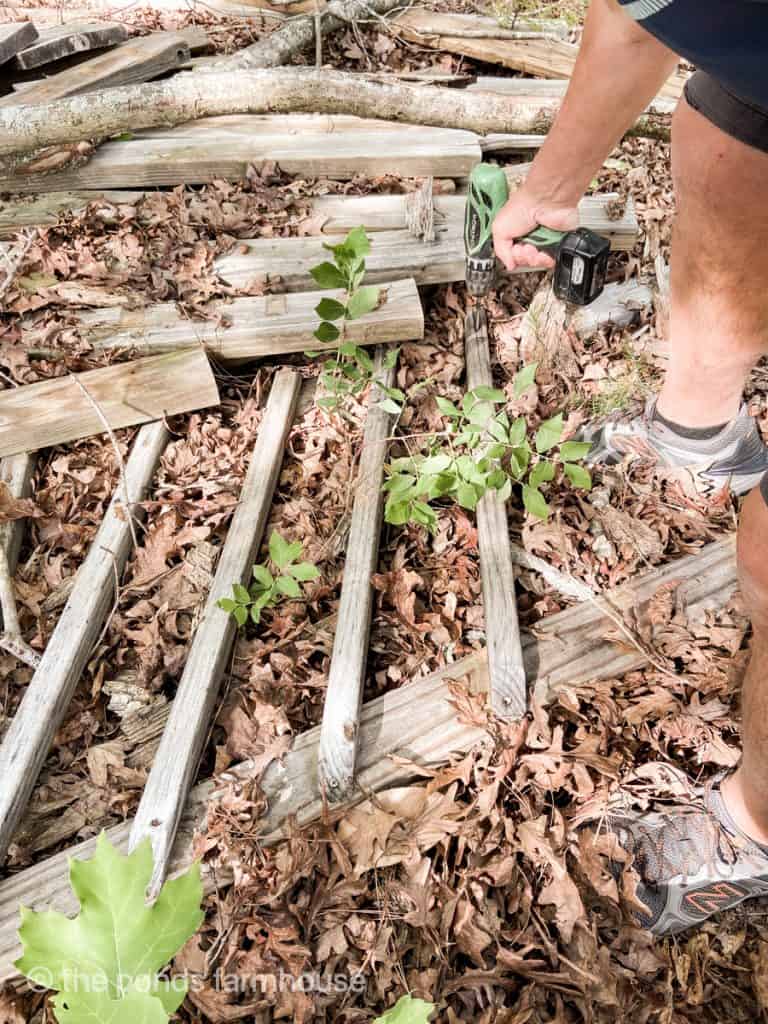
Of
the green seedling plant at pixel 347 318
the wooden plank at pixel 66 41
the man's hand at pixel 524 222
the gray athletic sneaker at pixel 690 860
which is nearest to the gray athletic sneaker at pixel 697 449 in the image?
the man's hand at pixel 524 222

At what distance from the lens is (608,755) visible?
211 cm

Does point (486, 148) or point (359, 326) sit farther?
point (486, 148)

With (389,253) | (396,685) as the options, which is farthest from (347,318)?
(396,685)

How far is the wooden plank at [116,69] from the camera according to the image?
4012 millimetres

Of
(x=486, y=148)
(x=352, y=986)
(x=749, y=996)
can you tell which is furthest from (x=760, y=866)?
(x=486, y=148)

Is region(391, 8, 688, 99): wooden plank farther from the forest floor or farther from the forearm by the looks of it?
the forearm

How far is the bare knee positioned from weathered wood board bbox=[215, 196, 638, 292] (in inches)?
88.6

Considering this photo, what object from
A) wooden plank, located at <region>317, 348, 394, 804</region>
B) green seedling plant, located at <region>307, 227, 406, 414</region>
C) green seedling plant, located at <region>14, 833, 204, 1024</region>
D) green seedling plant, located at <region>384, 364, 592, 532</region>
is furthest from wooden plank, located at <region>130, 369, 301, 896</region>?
green seedling plant, located at <region>14, 833, 204, 1024</region>

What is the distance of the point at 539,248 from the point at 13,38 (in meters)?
3.75

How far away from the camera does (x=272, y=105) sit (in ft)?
13.4

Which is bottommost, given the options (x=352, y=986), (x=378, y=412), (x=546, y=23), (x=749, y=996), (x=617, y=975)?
(x=749, y=996)

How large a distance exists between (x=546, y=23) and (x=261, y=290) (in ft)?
13.2

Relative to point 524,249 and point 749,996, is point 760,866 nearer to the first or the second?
point 749,996

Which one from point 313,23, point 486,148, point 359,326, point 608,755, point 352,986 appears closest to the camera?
point 352,986
